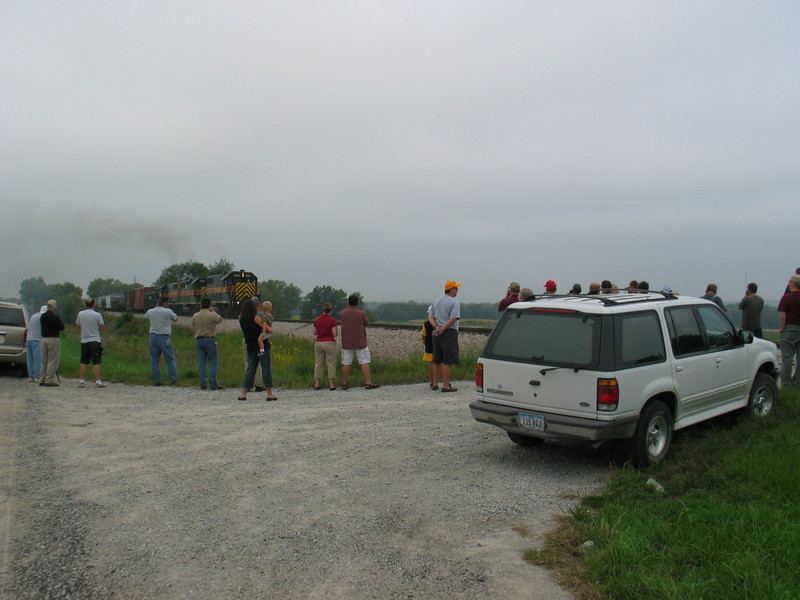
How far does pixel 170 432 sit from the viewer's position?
29.7 feet

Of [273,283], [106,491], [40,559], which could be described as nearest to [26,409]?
[106,491]

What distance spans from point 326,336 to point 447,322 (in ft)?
8.82

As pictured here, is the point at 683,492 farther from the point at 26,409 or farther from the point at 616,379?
the point at 26,409

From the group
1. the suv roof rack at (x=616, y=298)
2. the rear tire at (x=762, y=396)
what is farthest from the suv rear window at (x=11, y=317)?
the rear tire at (x=762, y=396)

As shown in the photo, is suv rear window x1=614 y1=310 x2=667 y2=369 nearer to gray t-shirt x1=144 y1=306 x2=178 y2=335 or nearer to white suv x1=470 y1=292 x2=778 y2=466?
white suv x1=470 y1=292 x2=778 y2=466

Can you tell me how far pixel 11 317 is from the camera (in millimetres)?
16562

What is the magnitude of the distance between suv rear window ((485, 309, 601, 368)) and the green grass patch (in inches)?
47.3

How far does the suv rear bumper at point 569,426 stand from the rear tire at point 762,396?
278 centimetres

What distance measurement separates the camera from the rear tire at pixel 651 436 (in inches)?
257

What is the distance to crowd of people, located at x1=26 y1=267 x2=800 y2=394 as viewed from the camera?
11.3 m

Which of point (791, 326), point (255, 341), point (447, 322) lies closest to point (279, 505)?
point (447, 322)

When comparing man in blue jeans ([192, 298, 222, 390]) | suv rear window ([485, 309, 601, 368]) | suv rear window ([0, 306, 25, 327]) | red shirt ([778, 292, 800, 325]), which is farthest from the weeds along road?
suv rear window ([0, 306, 25, 327])

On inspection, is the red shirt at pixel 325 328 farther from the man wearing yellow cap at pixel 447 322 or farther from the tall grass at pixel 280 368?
the man wearing yellow cap at pixel 447 322

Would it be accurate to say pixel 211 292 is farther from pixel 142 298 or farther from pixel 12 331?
pixel 12 331
